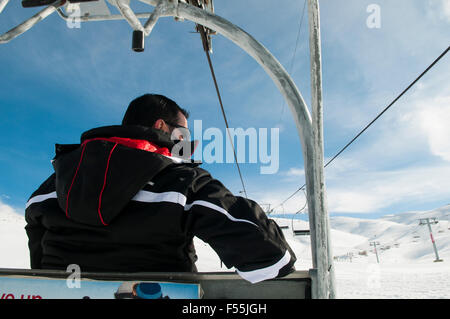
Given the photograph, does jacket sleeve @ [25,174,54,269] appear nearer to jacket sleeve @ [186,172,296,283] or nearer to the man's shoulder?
the man's shoulder

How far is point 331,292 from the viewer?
1.16m

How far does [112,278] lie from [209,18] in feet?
6.08

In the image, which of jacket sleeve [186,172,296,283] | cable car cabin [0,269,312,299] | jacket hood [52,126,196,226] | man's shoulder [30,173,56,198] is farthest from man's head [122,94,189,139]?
cable car cabin [0,269,312,299]

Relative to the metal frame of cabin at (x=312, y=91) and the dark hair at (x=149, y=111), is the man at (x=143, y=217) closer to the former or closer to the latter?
the metal frame of cabin at (x=312, y=91)

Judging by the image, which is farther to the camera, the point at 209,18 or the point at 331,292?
the point at 209,18

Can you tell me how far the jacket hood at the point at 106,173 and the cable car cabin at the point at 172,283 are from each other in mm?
236

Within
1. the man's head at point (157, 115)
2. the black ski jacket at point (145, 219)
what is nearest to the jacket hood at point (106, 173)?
the black ski jacket at point (145, 219)

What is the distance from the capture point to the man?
3.87ft

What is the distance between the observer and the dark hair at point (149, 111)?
1.92 metres

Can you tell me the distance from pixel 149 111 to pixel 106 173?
0.75 meters

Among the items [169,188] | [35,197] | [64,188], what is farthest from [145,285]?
[35,197]

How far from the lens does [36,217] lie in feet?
5.14

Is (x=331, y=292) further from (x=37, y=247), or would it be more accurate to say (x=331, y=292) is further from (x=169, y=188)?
(x=37, y=247)
